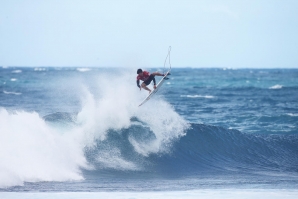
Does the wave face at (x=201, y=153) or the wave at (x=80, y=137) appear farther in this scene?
the wave face at (x=201, y=153)

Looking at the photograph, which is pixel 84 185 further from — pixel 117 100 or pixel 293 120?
pixel 293 120

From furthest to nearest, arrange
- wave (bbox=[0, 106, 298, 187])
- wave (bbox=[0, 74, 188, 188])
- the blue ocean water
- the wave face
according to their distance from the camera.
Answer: the wave face
wave (bbox=[0, 106, 298, 187])
wave (bbox=[0, 74, 188, 188])
the blue ocean water

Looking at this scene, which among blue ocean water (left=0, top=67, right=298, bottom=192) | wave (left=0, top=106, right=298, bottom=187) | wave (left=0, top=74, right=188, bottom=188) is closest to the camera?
blue ocean water (left=0, top=67, right=298, bottom=192)

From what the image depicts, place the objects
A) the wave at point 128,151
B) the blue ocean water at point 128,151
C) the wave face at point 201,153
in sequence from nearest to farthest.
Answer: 1. the blue ocean water at point 128,151
2. the wave at point 128,151
3. the wave face at point 201,153

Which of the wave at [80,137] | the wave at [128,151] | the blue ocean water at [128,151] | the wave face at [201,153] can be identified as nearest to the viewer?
the blue ocean water at [128,151]

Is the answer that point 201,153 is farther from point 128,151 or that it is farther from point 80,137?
point 80,137

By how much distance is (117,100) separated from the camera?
662 inches

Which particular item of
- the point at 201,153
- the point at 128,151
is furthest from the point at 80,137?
the point at 201,153

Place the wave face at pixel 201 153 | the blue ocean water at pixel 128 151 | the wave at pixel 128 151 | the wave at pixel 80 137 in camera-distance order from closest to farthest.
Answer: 1. the blue ocean water at pixel 128 151
2. the wave at pixel 80 137
3. the wave at pixel 128 151
4. the wave face at pixel 201 153

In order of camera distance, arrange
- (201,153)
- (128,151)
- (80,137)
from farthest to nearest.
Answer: (201,153)
(128,151)
(80,137)

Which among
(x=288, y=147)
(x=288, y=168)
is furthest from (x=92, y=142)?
(x=288, y=147)

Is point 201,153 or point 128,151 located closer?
point 128,151

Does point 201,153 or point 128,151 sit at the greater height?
point 128,151

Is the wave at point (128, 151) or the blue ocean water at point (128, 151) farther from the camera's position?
the wave at point (128, 151)
